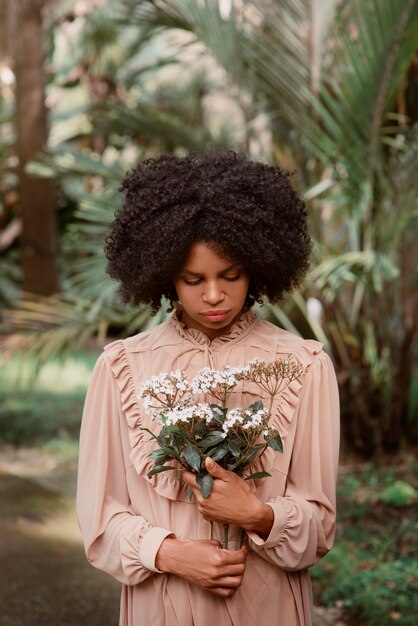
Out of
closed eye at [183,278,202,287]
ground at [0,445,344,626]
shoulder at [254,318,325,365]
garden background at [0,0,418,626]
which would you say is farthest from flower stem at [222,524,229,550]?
ground at [0,445,344,626]

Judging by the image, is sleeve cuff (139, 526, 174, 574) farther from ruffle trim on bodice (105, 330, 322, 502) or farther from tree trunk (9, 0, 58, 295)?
tree trunk (9, 0, 58, 295)

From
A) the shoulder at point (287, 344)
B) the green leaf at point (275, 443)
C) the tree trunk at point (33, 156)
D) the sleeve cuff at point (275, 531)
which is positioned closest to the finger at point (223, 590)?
the sleeve cuff at point (275, 531)

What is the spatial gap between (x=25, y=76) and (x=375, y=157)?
4.45 meters

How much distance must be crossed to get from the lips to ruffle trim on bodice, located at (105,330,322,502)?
198mm

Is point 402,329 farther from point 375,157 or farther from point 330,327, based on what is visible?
point 375,157

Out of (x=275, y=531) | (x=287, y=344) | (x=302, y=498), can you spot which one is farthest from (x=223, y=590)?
(x=287, y=344)

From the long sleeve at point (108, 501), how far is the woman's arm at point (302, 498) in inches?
7.0

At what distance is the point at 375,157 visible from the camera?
4434mm

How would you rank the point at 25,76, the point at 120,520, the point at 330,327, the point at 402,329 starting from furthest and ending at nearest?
the point at 25,76
the point at 402,329
the point at 330,327
the point at 120,520

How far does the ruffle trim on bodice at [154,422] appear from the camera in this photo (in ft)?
6.25

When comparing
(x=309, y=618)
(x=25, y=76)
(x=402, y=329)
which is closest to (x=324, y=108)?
(x=402, y=329)

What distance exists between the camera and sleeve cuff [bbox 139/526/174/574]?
6.06 feet

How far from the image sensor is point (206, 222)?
6.28 feet

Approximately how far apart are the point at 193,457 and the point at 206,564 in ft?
0.80
